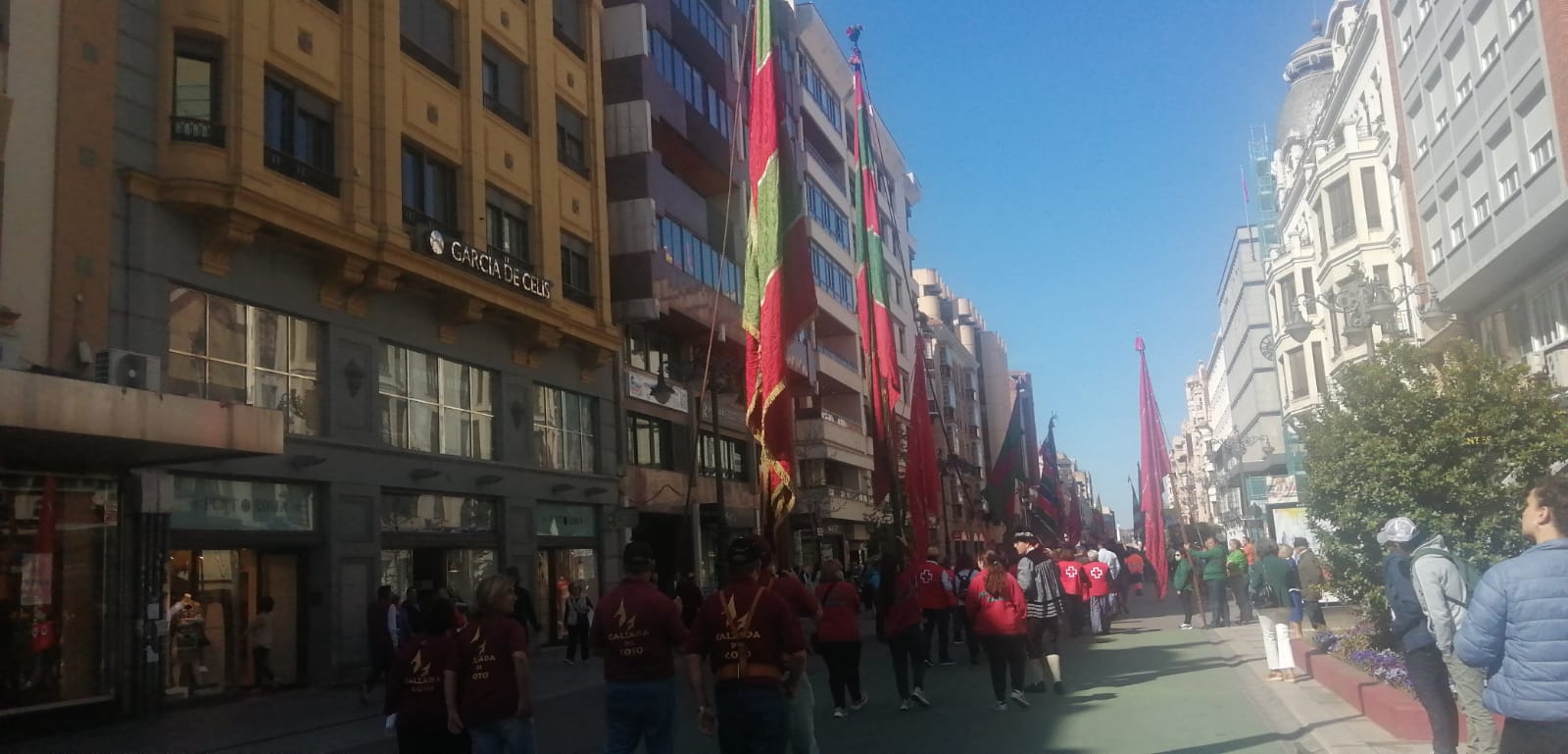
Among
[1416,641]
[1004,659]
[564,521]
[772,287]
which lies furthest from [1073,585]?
[1416,641]

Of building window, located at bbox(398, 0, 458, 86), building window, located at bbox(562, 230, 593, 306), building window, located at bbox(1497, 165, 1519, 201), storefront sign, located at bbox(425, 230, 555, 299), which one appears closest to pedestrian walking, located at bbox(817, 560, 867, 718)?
storefront sign, located at bbox(425, 230, 555, 299)

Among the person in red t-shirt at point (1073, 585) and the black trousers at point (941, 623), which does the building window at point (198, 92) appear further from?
the person in red t-shirt at point (1073, 585)

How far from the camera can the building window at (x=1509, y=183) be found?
2433 cm

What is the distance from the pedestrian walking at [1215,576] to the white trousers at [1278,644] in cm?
789

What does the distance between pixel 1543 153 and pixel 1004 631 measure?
56.8 feet

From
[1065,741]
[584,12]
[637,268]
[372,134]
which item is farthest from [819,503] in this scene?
[1065,741]

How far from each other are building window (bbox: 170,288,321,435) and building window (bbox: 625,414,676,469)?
1183 cm

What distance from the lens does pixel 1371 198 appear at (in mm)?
42812

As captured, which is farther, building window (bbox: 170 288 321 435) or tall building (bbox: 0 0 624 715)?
building window (bbox: 170 288 321 435)

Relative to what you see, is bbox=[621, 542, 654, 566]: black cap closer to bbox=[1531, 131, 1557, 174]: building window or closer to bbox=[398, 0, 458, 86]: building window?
bbox=[398, 0, 458, 86]: building window

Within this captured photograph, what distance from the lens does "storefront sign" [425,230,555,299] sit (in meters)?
22.4

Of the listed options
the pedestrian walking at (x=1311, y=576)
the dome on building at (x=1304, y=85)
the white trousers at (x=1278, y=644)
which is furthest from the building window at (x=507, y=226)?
the dome on building at (x=1304, y=85)

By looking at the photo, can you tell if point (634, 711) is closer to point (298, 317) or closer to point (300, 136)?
point (298, 317)

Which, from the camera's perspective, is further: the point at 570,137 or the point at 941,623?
the point at 570,137
